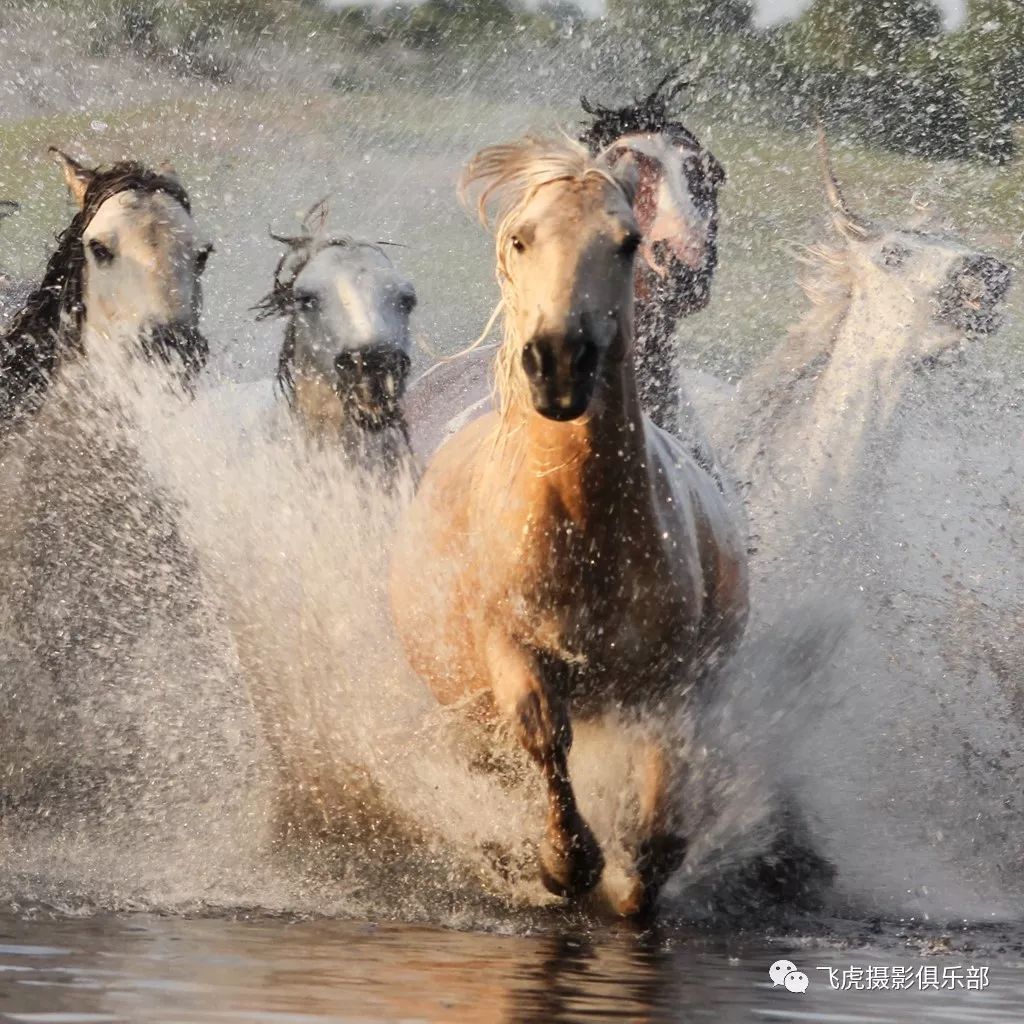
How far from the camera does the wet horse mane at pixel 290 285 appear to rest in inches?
315

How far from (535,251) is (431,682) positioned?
1.52 metres

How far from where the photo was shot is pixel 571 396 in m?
5.27

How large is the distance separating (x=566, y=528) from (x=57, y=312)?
2.95m

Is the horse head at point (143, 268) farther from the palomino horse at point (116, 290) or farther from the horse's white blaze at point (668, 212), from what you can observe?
the horse's white blaze at point (668, 212)

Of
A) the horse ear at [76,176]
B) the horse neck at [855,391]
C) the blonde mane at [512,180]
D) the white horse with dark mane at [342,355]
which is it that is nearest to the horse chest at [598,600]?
the blonde mane at [512,180]

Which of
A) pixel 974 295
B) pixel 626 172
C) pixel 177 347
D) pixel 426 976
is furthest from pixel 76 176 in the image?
pixel 426 976

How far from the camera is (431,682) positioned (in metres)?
6.41

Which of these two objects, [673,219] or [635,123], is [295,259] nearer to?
[635,123]

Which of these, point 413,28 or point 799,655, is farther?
point 413,28

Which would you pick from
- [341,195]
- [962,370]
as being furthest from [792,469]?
[341,195]

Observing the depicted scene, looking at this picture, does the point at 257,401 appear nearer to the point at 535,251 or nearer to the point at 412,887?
the point at 412,887

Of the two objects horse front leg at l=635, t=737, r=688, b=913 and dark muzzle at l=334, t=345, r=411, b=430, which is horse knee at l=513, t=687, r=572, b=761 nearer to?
horse front leg at l=635, t=737, r=688, b=913

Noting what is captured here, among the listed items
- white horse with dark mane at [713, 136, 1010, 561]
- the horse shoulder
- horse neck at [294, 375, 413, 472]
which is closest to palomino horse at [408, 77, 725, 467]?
horse neck at [294, 375, 413, 472]

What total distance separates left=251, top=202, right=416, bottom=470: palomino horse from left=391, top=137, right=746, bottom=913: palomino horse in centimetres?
139
